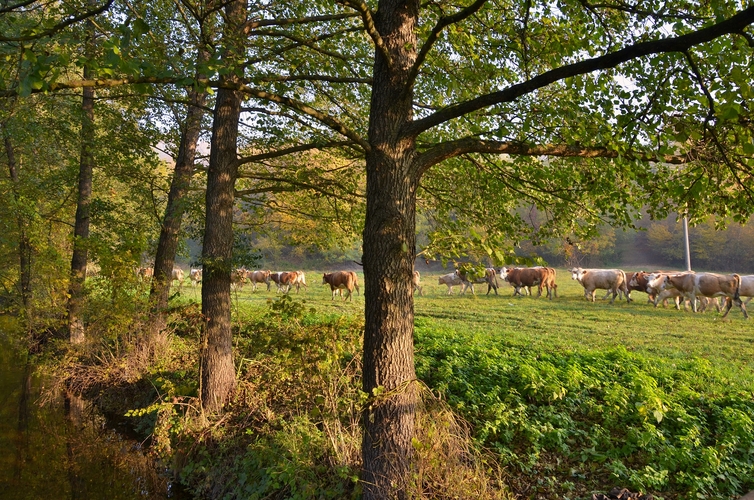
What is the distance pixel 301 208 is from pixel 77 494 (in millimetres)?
6112

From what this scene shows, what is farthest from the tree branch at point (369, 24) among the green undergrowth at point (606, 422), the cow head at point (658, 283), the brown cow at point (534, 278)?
the brown cow at point (534, 278)

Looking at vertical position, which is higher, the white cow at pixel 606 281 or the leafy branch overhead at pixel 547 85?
the leafy branch overhead at pixel 547 85

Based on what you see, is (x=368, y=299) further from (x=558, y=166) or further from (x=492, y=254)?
(x=558, y=166)

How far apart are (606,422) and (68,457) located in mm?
8148

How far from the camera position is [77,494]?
675 cm

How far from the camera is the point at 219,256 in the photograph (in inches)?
286

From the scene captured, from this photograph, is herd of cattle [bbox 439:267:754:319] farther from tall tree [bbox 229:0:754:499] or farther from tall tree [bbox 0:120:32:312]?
tall tree [bbox 0:120:32:312]

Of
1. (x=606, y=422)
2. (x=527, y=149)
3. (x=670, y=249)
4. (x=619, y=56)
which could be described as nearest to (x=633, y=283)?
(x=606, y=422)

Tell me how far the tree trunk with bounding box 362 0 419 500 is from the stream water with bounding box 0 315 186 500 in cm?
368

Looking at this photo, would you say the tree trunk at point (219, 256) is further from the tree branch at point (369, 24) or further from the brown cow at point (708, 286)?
the brown cow at point (708, 286)

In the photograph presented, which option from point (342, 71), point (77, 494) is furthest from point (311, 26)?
point (77, 494)

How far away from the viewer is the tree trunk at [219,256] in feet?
23.7

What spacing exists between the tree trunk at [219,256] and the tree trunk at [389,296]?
351 cm

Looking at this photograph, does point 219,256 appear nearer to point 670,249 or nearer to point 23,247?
point 23,247
